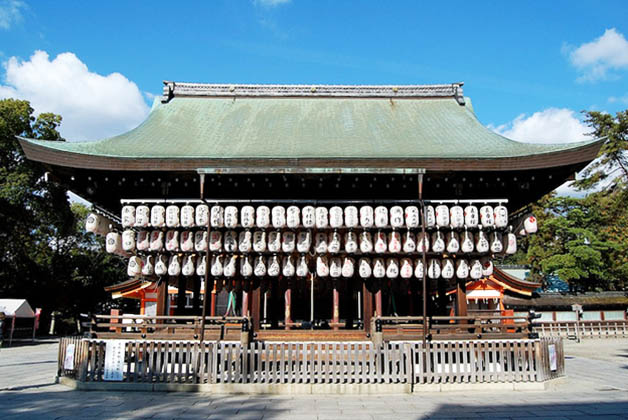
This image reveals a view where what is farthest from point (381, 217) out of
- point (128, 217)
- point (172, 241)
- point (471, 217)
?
point (128, 217)

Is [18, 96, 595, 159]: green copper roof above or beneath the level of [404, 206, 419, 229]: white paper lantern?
above

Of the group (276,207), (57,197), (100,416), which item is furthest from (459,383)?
(57,197)

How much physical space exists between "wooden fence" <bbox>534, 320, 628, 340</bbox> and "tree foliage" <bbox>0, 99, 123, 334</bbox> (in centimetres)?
3359

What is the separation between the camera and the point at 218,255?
38.9 feet

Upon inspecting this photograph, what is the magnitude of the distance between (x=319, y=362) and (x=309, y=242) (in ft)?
10.2

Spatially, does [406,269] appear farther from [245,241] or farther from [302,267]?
[245,241]

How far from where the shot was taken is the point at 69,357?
10.7m

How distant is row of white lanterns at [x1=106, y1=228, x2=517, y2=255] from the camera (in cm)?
1146

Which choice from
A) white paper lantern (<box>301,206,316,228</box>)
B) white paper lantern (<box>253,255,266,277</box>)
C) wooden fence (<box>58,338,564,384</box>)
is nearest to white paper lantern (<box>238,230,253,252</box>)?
white paper lantern (<box>253,255,266,277</box>)

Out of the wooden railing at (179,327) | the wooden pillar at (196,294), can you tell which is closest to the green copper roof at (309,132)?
the wooden pillar at (196,294)

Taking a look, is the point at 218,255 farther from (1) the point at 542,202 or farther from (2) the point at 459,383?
(1) the point at 542,202

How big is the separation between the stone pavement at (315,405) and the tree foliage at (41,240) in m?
17.4

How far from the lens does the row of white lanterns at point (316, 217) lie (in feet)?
36.8

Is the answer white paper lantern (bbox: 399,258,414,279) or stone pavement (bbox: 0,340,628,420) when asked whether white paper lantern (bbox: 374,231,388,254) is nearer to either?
white paper lantern (bbox: 399,258,414,279)
